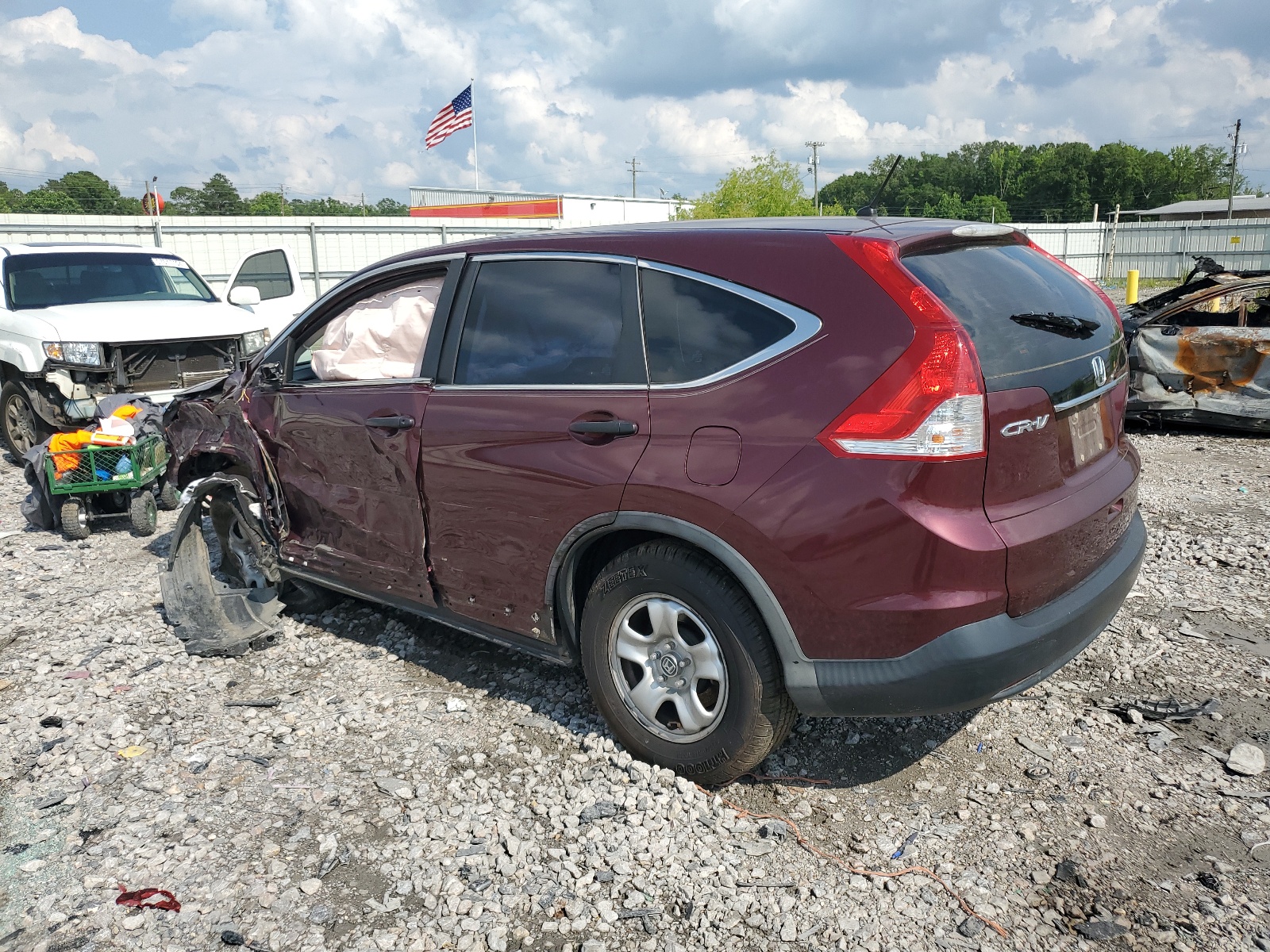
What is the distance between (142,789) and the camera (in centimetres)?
342

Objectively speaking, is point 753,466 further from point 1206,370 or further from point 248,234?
point 248,234

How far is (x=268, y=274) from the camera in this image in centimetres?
1204

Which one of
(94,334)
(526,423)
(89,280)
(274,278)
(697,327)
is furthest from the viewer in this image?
(274,278)

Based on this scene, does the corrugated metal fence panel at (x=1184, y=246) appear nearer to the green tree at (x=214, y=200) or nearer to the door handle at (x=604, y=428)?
the door handle at (x=604, y=428)

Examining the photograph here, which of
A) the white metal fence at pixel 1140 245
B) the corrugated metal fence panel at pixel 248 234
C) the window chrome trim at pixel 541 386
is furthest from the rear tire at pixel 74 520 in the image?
the white metal fence at pixel 1140 245

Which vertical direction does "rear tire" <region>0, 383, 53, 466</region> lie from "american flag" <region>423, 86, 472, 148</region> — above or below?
below

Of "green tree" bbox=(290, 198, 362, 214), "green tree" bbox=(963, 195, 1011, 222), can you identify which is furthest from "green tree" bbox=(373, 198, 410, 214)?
"green tree" bbox=(963, 195, 1011, 222)

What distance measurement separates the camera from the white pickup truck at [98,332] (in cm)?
819

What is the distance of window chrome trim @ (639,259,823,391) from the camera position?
2.79m

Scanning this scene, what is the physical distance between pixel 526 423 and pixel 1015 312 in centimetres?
170

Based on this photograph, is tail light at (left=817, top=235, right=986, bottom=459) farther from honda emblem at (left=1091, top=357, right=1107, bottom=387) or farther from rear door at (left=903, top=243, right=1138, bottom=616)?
honda emblem at (left=1091, top=357, right=1107, bottom=387)

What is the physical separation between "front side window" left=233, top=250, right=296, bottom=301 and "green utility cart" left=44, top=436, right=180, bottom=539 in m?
5.25

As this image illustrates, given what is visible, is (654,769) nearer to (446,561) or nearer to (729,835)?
(729,835)

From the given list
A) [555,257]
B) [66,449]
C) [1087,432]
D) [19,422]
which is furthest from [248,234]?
[1087,432]
